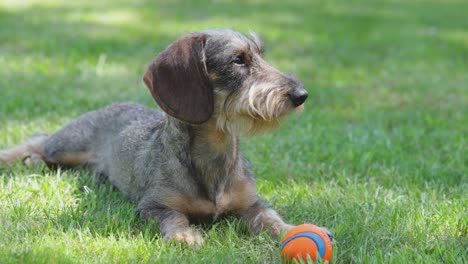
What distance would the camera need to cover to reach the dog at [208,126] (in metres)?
4.61

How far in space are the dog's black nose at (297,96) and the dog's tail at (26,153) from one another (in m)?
Result: 2.85

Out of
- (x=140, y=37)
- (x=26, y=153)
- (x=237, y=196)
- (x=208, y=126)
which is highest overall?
(x=208, y=126)

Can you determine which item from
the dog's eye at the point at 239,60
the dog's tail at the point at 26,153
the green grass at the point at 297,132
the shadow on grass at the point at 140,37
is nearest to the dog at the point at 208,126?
the dog's eye at the point at 239,60

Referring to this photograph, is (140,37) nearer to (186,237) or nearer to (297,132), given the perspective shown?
(297,132)

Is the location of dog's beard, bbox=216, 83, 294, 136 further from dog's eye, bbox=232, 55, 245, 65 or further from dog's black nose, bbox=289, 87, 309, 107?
dog's eye, bbox=232, 55, 245, 65

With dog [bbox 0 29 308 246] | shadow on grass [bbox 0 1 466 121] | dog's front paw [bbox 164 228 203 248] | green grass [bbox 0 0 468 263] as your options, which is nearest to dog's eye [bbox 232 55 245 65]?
dog [bbox 0 29 308 246]

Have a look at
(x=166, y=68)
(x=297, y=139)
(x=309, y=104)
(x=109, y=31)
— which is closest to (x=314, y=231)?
(x=166, y=68)

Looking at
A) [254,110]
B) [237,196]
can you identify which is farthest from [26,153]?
[254,110]

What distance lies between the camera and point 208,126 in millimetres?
4836

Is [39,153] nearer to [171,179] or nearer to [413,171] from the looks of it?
[171,179]

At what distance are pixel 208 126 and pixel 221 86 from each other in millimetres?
313

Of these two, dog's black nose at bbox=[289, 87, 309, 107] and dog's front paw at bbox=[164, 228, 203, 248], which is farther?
dog's black nose at bbox=[289, 87, 309, 107]

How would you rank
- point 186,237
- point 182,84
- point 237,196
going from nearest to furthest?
1. point 186,237
2. point 182,84
3. point 237,196

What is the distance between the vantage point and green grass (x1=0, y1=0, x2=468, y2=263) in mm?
4332
